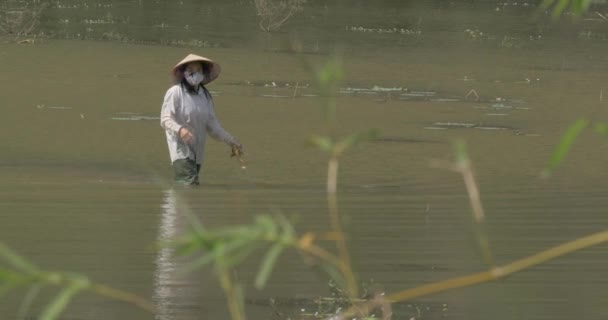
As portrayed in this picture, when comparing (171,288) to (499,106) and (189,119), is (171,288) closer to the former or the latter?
(189,119)

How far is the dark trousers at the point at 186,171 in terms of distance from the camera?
11508 mm

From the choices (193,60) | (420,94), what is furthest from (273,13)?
(193,60)

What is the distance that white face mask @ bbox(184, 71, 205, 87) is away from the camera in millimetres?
11477

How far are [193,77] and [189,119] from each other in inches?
12.7

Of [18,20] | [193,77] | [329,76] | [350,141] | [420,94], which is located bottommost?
[420,94]

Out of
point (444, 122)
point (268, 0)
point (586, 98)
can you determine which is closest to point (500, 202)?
point (444, 122)

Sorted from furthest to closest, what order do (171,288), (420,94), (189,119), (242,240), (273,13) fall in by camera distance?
(273,13) → (420,94) → (189,119) → (171,288) → (242,240)

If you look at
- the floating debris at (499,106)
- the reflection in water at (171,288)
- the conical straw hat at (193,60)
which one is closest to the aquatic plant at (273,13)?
the floating debris at (499,106)

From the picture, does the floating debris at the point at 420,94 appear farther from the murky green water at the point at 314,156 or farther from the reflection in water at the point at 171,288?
the reflection in water at the point at 171,288

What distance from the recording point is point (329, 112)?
244cm

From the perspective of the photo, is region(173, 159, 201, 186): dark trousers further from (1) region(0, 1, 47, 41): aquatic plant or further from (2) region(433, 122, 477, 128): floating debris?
(1) region(0, 1, 47, 41): aquatic plant

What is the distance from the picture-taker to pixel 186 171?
37.9ft

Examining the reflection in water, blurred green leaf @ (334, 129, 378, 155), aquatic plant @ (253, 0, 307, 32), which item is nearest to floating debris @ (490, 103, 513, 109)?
aquatic plant @ (253, 0, 307, 32)

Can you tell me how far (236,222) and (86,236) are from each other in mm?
1161
